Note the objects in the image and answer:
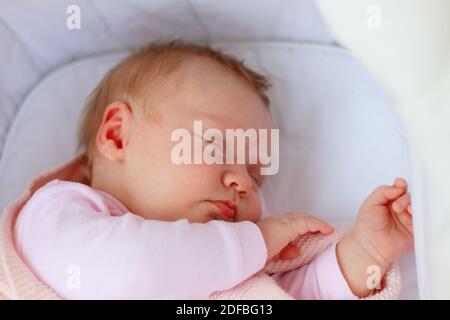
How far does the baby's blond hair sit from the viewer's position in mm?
719

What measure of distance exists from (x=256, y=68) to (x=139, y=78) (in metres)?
0.19

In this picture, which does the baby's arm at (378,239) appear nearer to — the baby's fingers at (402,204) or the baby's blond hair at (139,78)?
the baby's fingers at (402,204)

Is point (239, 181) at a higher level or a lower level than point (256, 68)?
lower

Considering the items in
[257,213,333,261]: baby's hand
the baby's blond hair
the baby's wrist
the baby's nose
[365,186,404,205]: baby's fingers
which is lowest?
the baby's wrist

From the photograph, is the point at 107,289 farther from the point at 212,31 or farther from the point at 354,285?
the point at 212,31

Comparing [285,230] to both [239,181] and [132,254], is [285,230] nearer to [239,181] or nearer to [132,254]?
[239,181]

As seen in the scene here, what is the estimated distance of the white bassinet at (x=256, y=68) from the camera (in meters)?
0.79

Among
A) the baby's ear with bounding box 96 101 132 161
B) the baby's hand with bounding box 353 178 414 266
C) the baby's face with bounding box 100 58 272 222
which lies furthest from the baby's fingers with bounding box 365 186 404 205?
the baby's ear with bounding box 96 101 132 161

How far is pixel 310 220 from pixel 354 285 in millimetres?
85

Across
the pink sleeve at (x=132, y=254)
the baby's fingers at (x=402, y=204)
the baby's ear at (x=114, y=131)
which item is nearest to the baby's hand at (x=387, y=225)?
the baby's fingers at (x=402, y=204)

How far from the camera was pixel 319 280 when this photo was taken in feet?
2.21

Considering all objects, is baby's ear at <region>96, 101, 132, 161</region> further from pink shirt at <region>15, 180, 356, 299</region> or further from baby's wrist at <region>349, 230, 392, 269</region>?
baby's wrist at <region>349, 230, 392, 269</region>

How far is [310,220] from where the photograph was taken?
70 cm

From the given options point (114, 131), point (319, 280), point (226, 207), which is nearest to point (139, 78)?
point (114, 131)
